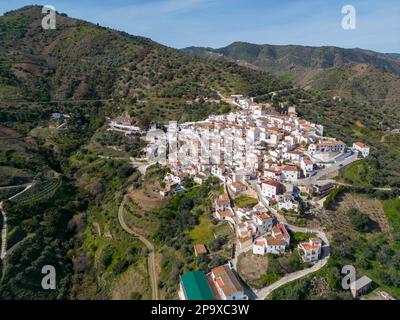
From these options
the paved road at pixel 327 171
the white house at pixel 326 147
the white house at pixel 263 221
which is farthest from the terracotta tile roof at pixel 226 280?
the white house at pixel 326 147

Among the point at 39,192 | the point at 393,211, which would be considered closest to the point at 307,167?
the point at 393,211

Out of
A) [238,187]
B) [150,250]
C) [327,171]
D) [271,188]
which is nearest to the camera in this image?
[271,188]

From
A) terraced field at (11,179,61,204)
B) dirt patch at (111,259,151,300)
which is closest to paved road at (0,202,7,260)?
terraced field at (11,179,61,204)

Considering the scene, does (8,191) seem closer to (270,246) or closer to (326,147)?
(270,246)

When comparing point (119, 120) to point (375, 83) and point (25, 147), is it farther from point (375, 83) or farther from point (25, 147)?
point (375, 83)

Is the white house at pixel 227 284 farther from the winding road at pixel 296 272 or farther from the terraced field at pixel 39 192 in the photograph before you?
the terraced field at pixel 39 192
